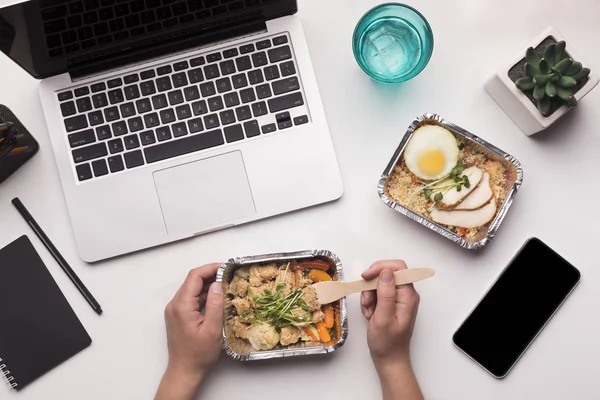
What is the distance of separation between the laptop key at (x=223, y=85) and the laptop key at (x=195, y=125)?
6 cm

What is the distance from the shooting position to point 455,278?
1.00m

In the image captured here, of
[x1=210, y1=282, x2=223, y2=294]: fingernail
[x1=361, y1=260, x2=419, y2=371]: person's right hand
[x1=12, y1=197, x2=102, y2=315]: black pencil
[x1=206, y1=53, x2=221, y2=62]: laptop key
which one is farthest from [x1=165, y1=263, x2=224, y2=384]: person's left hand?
[x1=206, y1=53, x2=221, y2=62]: laptop key

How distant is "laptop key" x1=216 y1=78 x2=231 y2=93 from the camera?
0.96m

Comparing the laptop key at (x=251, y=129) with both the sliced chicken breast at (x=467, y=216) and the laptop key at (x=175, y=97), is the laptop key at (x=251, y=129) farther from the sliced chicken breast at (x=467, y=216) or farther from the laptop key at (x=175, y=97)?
the sliced chicken breast at (x=467, y=216)

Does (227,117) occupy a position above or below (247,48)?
below

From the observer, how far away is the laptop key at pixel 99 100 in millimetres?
966

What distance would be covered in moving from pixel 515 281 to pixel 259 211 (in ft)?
1.55

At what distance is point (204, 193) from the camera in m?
0.97

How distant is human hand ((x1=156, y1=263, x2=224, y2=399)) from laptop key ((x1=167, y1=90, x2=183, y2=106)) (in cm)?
29

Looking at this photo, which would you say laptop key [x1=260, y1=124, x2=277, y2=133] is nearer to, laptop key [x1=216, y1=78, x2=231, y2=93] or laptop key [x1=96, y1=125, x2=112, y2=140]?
laptop key [x1=216, y1=78, x2=231, y2=93]

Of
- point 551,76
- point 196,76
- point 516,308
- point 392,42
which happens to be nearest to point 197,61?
point 196,76

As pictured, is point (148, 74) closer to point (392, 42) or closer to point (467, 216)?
point (392, 42)

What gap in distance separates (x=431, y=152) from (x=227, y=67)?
0.38 metres

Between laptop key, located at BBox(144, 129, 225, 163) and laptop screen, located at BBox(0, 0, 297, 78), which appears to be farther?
laptop key, located at BBox(144, 129, 225, 163)
